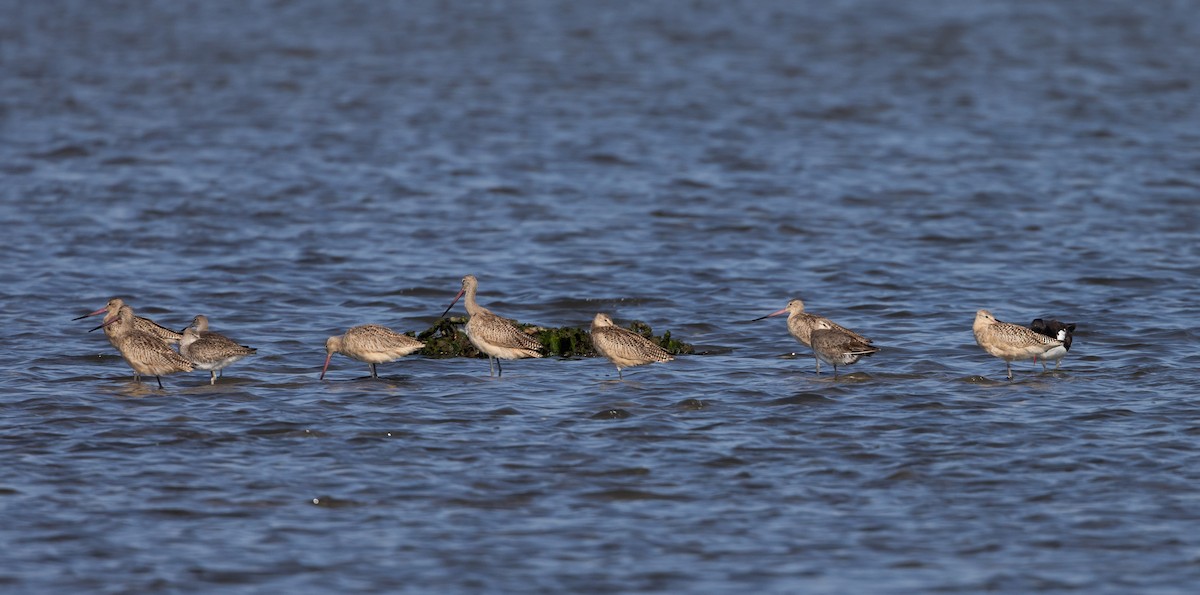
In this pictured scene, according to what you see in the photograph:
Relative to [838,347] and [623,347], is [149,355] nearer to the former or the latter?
[623,347]

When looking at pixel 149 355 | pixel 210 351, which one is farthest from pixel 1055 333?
pixel 149 355

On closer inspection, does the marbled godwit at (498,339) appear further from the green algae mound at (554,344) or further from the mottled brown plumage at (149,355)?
the mottled brown plumage at (149,355)

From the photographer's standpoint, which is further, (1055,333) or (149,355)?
(1055,333)

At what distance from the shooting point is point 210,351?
46.8ft

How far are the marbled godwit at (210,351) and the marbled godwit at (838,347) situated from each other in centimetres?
512

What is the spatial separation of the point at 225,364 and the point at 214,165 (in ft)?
42.5

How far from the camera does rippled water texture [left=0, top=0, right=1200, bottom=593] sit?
34.0 ft

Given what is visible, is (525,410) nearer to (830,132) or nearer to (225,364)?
(225,364)

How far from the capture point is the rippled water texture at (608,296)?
34.0ft

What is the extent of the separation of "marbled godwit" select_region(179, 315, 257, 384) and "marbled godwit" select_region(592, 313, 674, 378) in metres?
3.14

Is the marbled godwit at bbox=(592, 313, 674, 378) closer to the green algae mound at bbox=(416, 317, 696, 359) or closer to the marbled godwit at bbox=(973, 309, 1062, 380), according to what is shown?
the green algae mound at bbox=(416, 317, 696, 359)

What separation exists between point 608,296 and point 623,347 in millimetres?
4199

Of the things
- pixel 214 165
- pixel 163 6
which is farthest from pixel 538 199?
pixel 163 6

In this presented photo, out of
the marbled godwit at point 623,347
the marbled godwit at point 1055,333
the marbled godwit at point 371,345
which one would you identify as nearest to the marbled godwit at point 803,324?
the marbled godwit at point 623,347
